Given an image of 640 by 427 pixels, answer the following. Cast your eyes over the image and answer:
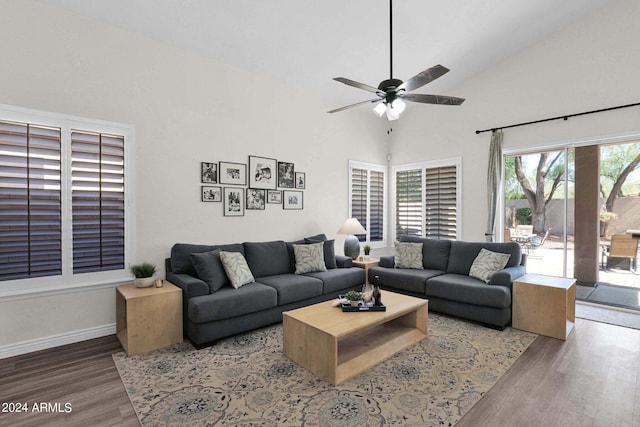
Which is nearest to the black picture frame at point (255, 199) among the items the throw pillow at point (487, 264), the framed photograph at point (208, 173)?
the framed photograph at point (208, 173)

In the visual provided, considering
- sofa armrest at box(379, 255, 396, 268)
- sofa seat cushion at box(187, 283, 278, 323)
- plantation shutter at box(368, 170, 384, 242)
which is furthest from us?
plantation shutter at box(368, 170, 384, 242)

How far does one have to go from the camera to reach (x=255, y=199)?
15.3 ft

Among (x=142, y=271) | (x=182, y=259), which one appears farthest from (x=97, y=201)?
(x=182, y=259)

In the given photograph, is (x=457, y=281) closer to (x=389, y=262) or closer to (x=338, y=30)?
(x=389, y=262)

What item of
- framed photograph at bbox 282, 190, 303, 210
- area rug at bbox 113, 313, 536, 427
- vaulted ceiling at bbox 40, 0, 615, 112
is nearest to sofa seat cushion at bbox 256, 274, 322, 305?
area rug at bbox 113, 313, 536, 427

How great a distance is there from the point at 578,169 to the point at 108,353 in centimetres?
617

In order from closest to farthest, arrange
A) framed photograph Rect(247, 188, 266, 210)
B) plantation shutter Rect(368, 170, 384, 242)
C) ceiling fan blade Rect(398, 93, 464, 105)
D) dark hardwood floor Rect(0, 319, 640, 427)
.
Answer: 1. dark hardwood floor Rect(0, 319, 640, 427)
2. ceiling fan blade Rect(398, 93, 464, 105)
3. framed photograph Rect(247, 188, 266, 210)
4. plantation shutter Rect(368, 170, 384, 242)

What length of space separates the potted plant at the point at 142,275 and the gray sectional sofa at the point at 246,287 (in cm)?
26

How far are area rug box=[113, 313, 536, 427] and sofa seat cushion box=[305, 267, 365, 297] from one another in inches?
43.8

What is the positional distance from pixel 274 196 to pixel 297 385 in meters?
2.95

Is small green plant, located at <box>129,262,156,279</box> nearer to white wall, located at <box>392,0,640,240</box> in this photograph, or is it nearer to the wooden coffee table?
the wooden coffee table

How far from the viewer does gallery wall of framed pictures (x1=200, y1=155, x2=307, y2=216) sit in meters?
4.24

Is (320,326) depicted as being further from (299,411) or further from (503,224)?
(503,224)

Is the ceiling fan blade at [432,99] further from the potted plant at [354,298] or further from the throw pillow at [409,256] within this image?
the throw pillow at [409,256]
